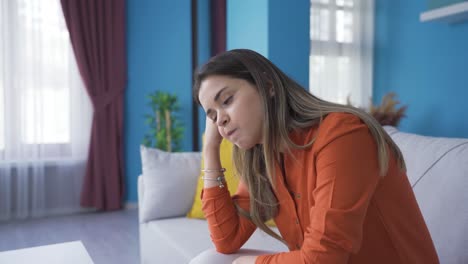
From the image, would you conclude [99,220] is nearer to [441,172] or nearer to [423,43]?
[441,172]

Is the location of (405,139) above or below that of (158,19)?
below

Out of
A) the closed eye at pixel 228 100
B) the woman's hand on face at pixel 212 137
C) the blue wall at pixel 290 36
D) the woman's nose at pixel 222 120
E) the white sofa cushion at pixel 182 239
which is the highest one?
the blue wall at pixel 290 36

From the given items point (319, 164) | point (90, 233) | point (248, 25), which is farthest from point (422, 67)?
point (90, 233)

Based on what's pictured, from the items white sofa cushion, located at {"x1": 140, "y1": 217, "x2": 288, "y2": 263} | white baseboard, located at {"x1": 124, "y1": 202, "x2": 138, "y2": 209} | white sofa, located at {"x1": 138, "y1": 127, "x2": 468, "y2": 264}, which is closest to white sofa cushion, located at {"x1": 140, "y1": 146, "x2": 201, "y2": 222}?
white sofa cushion, located at {"x1": 140, "y1": 217, "x2": 288, "y2": 263}

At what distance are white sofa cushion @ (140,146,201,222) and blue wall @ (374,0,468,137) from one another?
2.21 m

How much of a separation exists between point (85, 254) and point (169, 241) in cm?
35

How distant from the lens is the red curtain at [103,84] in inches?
136

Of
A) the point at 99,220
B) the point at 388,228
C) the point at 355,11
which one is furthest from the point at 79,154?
the point at 388,228

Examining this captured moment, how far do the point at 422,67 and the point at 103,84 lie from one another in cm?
280

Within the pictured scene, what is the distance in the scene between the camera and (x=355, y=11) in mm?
3822

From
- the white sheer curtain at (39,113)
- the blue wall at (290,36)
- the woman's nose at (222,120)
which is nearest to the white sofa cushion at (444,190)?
the woman's nose at (222,120)

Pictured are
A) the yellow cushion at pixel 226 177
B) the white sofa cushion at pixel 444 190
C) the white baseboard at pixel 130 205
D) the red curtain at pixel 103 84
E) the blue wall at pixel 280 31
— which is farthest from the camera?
the white baseboard at pixel 130 205

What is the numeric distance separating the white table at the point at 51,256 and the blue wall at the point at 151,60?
2.39m

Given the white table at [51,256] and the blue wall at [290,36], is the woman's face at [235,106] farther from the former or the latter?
the blue wall at [290,36]
